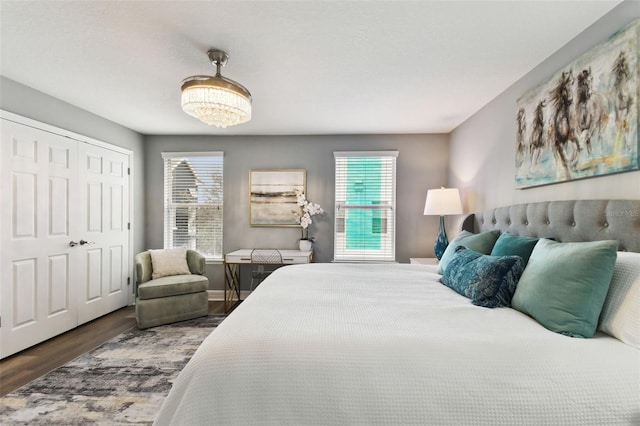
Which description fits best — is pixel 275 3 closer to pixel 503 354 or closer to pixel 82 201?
pixel 503 354

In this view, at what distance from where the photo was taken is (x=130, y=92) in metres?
2.67

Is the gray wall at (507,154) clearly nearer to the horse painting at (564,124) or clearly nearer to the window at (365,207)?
the horse painting at (564,124)

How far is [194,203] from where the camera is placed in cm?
418

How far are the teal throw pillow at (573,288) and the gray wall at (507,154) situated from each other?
55cm

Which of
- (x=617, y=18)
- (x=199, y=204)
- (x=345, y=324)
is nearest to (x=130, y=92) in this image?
(x=199, y=204)

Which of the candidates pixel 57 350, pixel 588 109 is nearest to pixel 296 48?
pixel 588 109

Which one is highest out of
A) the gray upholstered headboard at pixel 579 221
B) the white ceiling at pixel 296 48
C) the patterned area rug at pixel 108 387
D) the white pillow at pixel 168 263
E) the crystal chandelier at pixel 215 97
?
the white ceiling at pixel 296 48

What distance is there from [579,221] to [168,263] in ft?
13.1

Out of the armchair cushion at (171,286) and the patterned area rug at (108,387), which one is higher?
the armchair cushion at (171,286)

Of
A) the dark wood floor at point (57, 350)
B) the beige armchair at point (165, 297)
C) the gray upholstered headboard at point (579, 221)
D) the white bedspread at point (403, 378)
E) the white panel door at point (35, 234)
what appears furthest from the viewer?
the beige armchair at point (165, 297)

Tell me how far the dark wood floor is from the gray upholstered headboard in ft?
12.9

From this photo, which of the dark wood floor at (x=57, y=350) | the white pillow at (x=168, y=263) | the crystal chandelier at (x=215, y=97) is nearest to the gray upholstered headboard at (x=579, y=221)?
the crystal chandelier at (x=215, y=97)

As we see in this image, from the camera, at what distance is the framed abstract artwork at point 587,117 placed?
141 centimetres

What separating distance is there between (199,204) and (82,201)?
1373 mm
